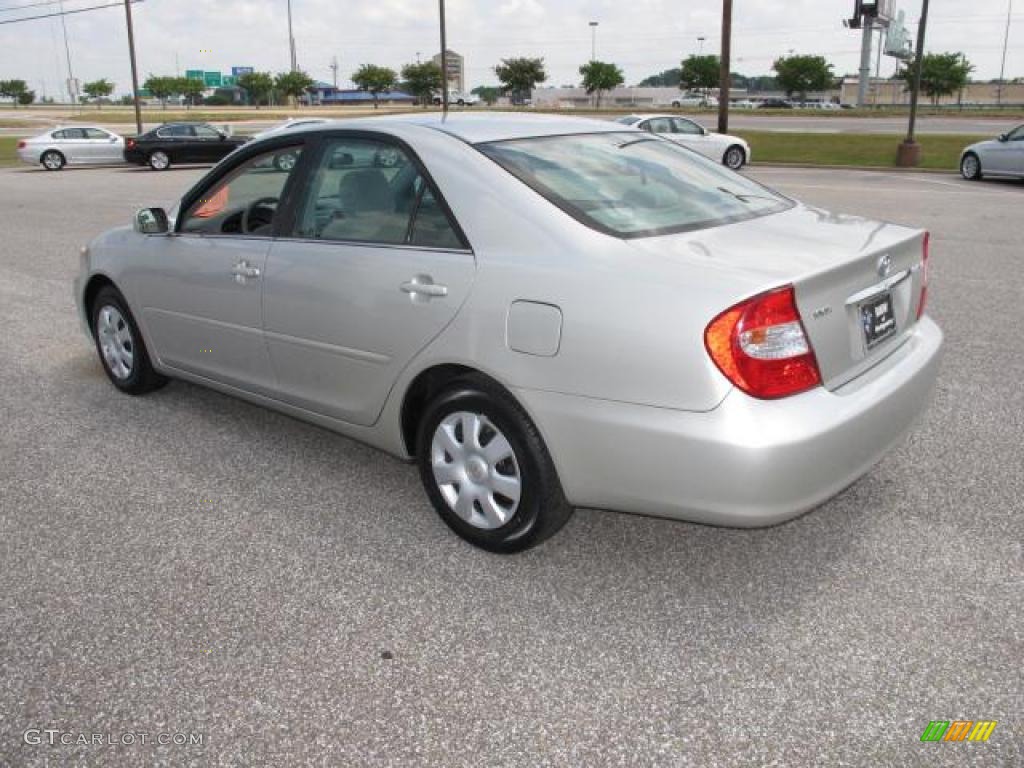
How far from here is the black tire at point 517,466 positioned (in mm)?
3102

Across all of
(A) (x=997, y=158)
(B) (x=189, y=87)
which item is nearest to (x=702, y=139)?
(A) (x=997, y=158)

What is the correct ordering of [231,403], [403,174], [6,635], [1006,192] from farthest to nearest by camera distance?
[1006,192] < [231,403] < [403,174] < [6,635]

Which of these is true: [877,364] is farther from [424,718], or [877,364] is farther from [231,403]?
[231,403]

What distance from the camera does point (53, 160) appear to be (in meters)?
28.8

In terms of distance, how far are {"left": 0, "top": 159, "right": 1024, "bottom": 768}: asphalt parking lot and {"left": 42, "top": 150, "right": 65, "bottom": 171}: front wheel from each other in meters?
27.6

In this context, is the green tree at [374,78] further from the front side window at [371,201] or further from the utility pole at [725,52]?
the front side window at [371,201]

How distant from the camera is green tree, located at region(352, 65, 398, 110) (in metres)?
115

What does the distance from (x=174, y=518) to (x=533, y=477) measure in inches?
65.0

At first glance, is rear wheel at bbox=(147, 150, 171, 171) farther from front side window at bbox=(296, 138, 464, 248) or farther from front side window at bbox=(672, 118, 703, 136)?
front side window at bbox=(296, 138, 464, 248)

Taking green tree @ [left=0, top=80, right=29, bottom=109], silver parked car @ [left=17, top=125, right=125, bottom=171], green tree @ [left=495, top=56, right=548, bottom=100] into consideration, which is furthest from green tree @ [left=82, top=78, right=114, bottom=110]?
silver parked car @ [left=17, top=125, right=125, bottom=171]

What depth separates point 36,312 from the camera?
780cm

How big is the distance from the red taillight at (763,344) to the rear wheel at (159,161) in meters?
28.2

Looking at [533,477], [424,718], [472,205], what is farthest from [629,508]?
[472,205]

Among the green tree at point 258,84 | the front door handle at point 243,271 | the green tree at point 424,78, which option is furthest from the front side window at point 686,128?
the green tree at point 258,84
